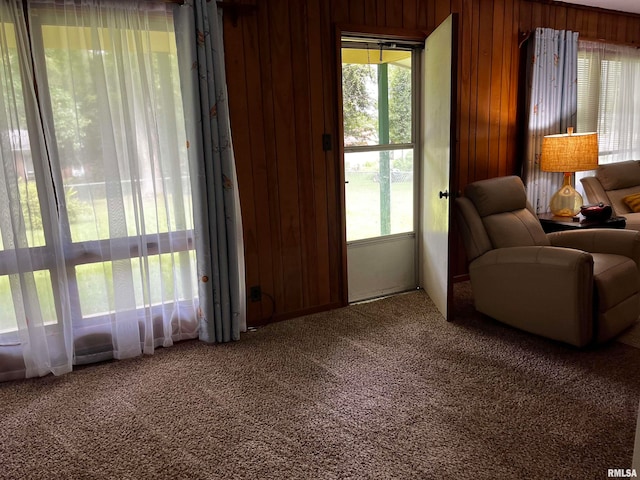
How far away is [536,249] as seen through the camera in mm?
2848

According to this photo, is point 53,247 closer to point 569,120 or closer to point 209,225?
point 209,225

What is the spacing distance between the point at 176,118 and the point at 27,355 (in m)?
1.58

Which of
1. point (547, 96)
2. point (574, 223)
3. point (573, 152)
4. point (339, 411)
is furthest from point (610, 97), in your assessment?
point (339, 411)

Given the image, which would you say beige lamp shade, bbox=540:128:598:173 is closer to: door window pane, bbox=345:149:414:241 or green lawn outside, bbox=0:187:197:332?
door window pane, bbox=345:149:414:241

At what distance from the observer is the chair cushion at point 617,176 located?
4.44 meters

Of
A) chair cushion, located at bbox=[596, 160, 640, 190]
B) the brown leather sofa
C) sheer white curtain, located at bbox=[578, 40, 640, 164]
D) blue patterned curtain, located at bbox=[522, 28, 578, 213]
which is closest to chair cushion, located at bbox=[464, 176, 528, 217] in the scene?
blue patterned curtain, located at bbox=[522, 28, 578, 213]

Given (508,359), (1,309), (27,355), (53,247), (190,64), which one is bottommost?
(508,359)

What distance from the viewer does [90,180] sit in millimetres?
2701

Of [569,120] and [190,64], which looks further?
[569,120]

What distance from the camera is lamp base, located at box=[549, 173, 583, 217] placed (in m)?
3.92

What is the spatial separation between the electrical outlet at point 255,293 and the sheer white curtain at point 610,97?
11.5 feet

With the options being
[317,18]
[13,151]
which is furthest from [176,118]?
[317,18]

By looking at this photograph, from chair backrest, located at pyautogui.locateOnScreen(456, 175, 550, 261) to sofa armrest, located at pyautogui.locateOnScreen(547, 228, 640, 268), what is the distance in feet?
0.41

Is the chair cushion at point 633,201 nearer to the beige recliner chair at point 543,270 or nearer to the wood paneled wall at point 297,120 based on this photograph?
the beige recliner chair at point 543,270
